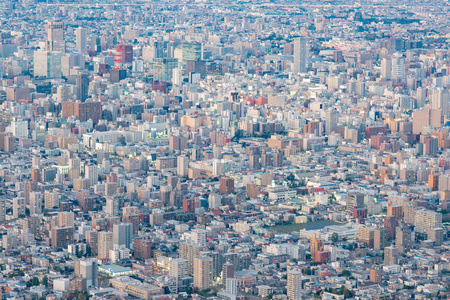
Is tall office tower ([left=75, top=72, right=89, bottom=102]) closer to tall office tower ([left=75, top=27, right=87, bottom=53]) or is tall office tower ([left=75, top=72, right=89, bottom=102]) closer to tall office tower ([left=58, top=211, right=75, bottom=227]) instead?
tall office tower ([left=75, top=27, right=87, bottom=53])

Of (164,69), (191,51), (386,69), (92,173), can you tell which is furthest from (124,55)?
(92,173)

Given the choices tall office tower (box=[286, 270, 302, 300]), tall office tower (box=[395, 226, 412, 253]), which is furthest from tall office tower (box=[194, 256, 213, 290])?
tall office tower (box=[395, 226, 412, 253])

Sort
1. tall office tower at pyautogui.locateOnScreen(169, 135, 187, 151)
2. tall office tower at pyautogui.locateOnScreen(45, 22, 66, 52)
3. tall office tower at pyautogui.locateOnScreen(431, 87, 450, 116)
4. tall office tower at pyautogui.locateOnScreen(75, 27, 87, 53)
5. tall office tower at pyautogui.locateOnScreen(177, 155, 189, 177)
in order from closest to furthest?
tall office tower at pyautogui.locateOnScreen(177, 155, 189, 177) → tall office tower at pyautogui.locateOnScreen(169, 135, 187, 151) → tall office tower at pyautogui.locateOnScreen(431, 87, 450, 116) → tall office tower at pyautogui.locateOnScreen(45, 22, 66, 52) → tall office tower at pyautogui.locateOnScreen(75, 27, 87, 53)

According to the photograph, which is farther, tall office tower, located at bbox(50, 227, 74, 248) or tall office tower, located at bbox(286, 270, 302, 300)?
tall office tower, located at bbox(50, 227, 74, 248)

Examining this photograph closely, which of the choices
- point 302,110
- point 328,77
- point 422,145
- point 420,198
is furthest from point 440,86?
point 420,198

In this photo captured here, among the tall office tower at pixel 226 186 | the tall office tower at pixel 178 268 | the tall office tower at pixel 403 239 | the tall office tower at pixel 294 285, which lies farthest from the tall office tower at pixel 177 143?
the tall office tower at pixel 294 285

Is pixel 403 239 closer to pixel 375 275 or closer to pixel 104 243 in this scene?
pixel 375 275

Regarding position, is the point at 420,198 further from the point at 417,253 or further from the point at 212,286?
the point at 212,286

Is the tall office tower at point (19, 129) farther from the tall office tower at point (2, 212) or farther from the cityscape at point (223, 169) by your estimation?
the tall office tower at point (2, 212)
